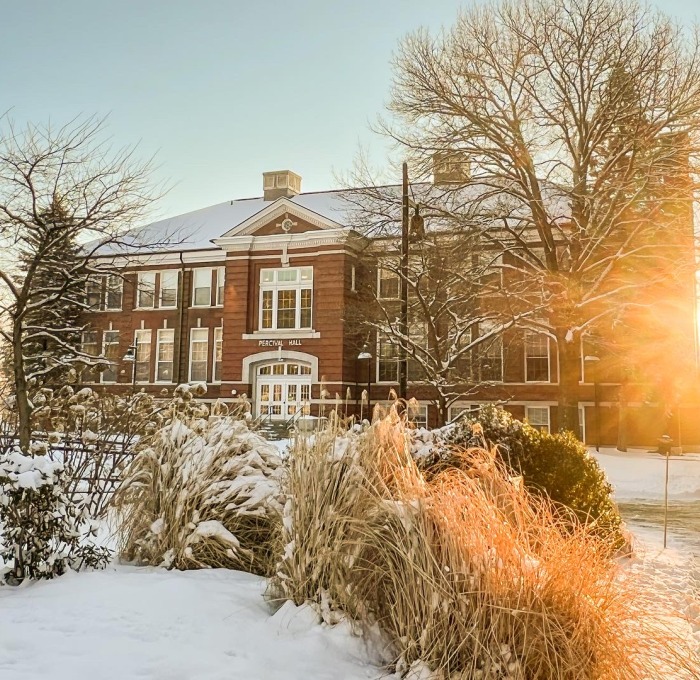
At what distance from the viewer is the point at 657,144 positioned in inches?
714

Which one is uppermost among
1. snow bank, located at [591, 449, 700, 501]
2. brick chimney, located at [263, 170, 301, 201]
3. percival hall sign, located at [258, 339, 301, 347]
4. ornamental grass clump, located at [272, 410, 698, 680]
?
brick chimney, located at [263, 170, 301, 201]

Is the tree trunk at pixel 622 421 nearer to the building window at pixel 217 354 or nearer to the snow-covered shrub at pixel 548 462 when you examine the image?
the building window at pixel 217 354

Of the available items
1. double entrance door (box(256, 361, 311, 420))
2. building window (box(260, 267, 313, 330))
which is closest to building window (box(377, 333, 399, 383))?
double entrance door (box(256, 361, 311, 420))

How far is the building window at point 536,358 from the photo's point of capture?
29.9 meters

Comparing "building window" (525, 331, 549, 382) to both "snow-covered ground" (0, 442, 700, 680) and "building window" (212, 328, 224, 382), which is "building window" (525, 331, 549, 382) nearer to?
"building window" (212, 328, 224, 382)

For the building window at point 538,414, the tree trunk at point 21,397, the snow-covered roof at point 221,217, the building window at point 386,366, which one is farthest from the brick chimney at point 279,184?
the tree trunk at point 21,397

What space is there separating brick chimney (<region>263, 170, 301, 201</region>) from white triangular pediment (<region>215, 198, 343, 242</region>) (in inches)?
224

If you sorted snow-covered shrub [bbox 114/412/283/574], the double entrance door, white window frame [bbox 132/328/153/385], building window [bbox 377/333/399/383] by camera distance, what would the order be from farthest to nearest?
white window frame [bbox 132/328/153/385], the double entrance door, building window [bbox 377/333/399/383], snow-covered shrub [bbox 114/412/283/574]

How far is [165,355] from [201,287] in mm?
4160

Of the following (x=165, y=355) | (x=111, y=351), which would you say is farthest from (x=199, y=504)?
(x=111, y=351)

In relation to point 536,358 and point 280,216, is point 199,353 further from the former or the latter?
point 536,358

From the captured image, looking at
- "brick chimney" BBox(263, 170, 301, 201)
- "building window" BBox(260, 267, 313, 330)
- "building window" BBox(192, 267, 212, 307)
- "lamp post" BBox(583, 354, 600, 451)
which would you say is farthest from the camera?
"brick chimney" BBox(263, 170, 301, 201)

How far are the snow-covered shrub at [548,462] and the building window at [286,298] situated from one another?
81.0ft

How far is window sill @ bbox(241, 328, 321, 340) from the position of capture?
3116 cm
